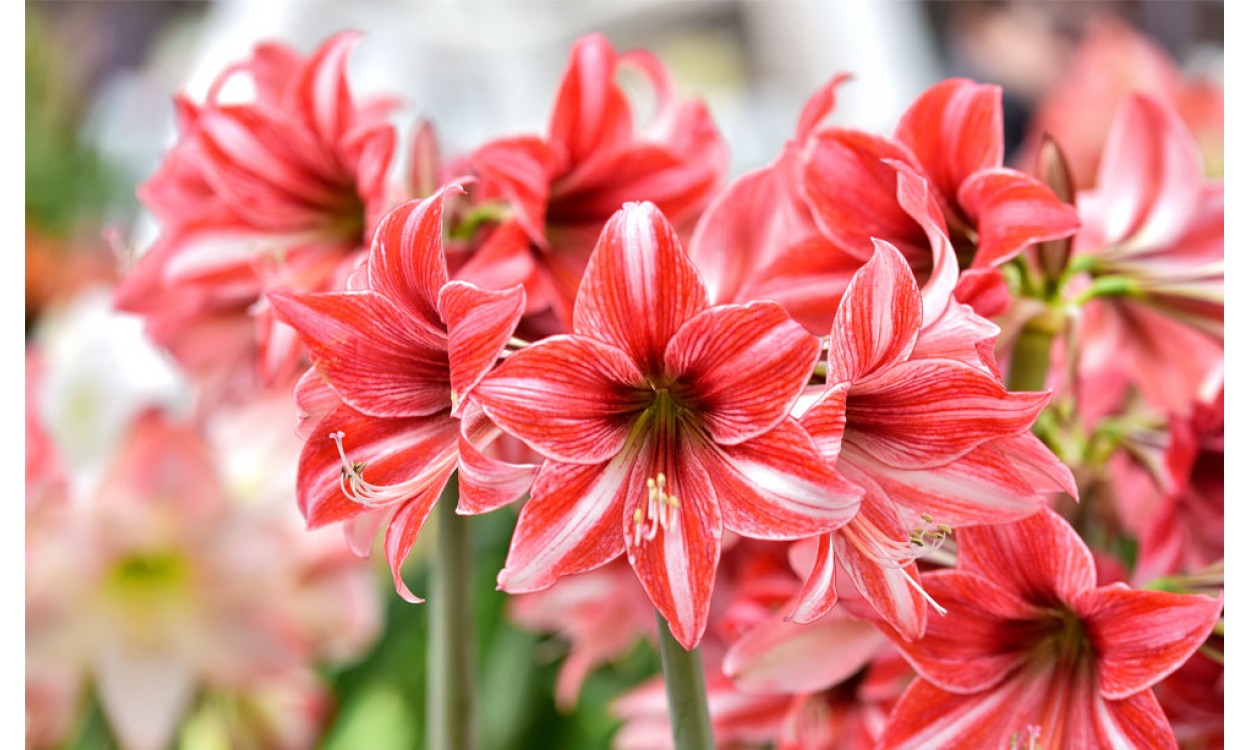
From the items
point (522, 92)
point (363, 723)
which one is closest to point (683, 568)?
point (363, 723)

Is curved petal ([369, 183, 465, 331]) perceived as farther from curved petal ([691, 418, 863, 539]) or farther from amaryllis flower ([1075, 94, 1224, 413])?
amaryllis flower ([1075, 94, 1224, 413])

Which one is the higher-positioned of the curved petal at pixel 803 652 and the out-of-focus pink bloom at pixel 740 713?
the curved petal at pixel 803 652

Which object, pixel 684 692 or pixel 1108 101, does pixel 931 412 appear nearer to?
pixel 684 692

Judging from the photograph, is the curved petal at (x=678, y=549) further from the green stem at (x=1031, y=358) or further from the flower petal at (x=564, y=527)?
the green stem at (x=1031, y=358)

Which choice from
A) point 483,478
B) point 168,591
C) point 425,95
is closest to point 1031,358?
point 483,478

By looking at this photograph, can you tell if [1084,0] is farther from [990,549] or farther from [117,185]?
[990,549]

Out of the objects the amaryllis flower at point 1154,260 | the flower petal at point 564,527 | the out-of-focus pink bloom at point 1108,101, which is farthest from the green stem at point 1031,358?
the out-of-focus pink bloom at point 1108,101
